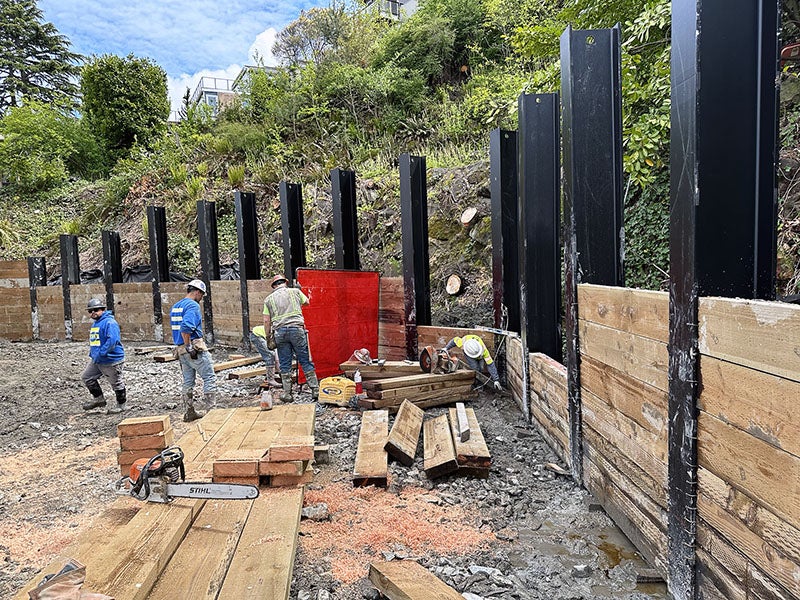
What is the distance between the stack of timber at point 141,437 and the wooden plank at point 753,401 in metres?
3.54

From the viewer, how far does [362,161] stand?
17766mm

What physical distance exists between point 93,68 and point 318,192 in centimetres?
1840

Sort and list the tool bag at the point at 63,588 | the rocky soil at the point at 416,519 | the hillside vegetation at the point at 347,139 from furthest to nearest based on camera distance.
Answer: the hillside vegetation at the point at 347,139, the rocky soil at the point at 416,519, the tool bag at the point at 63,588

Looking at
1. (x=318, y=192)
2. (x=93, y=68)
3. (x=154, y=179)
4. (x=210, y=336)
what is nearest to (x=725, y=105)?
(x=210, y=336)

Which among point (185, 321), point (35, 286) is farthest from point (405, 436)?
point (35, 286)

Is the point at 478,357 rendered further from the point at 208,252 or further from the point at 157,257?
the point at 157,257

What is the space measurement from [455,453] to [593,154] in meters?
2.84

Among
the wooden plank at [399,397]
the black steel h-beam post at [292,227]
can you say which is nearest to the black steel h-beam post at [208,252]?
the black steel h-beam post at [292,227]

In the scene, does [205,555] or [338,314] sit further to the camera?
[338,314]

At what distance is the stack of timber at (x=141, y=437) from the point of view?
12.6 feet

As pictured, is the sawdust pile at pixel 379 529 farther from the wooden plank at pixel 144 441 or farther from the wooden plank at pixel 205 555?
the wooden plank at pixel 144 441

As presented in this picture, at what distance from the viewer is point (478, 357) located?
708 cm

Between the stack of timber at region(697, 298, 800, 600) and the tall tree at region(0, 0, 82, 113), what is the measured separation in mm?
39702

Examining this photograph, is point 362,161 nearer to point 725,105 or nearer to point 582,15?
point 582,15
